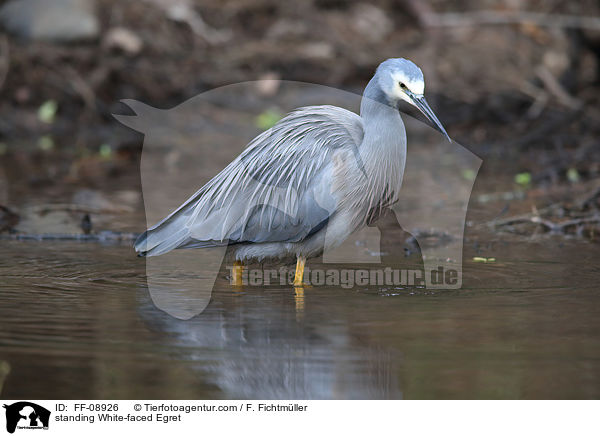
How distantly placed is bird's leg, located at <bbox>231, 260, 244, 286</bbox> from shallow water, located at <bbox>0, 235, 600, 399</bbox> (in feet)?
0.24

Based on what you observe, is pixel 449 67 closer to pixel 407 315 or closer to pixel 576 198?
pixel 576 198

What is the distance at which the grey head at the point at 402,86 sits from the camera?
543 cm

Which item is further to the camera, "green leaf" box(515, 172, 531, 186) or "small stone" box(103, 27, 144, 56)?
"small stone" box(103, 27, 144, 56)

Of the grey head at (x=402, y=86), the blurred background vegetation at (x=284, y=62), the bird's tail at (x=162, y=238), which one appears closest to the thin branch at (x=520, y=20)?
the blurred background vegetation at (x=284, y=62)

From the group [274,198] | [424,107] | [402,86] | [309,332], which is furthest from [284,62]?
[309,332]

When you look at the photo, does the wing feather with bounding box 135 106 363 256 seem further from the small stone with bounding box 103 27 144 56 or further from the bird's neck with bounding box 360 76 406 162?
the small stone with bounding box 103 27 144 56

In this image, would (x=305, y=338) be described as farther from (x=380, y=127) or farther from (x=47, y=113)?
(x=47, y=113)

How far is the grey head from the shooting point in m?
5.43

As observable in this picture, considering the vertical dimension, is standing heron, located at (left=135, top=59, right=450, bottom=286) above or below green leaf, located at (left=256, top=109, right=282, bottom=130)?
below

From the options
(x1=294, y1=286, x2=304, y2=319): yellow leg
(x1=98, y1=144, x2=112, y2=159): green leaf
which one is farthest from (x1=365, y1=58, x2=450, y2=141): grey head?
(x1=98, y1=144, x2=112, y2=159): green leaf

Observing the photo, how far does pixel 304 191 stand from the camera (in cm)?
584

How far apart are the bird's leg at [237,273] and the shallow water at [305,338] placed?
74mm

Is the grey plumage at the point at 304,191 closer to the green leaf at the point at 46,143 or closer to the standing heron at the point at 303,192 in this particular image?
the standing heron at the point at 303,192

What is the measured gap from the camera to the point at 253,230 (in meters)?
5.87
